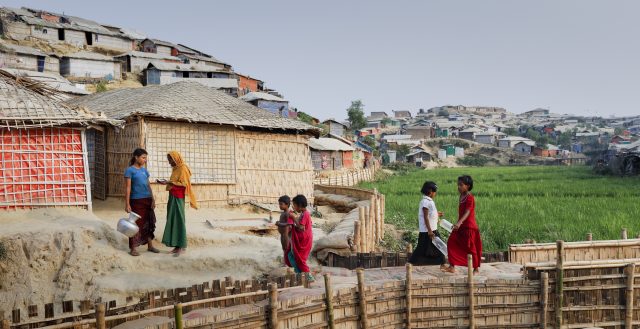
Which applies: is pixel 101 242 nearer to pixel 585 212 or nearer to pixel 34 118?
pixel 34 118

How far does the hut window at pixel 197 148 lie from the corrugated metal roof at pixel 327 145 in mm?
18371

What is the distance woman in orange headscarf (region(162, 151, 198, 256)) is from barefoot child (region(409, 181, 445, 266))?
3.17 metres

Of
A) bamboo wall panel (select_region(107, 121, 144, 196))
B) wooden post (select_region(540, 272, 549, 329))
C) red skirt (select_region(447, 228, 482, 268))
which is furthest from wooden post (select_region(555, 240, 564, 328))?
bamboo wall panel (select_region(107, 121, 144, 196))

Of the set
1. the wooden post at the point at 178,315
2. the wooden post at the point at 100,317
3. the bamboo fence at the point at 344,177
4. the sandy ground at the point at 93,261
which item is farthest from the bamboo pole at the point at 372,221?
the bamboo fence at the point at 344,177

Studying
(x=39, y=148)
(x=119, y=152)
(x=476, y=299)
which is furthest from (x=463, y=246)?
(x=119, y=152)

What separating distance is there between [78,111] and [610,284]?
27.0 feet

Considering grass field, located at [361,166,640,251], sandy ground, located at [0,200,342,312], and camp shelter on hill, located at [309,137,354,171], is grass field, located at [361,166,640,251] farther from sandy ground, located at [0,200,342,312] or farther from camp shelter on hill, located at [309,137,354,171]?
camp shelter on hill, located at [309,137,354,171]

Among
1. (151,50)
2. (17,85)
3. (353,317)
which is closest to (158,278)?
A: (353,317)

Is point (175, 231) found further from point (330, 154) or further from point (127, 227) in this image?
point (330, 154)

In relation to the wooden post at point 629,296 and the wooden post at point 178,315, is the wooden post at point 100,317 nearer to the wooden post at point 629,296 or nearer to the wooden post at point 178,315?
the wooden post at point 178,315

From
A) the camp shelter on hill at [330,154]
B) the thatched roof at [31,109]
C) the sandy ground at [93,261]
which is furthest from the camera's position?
the camp shelter on hill at [330,154]

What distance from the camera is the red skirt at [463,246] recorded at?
20.4ft

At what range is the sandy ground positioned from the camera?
6066 millimetres

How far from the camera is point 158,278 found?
6.31 m
